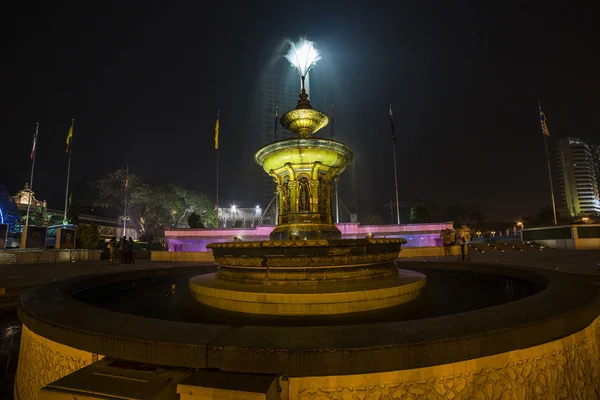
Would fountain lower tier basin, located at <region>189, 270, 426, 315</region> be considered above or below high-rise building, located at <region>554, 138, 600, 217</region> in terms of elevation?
below

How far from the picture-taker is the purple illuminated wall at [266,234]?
32719 millimetres

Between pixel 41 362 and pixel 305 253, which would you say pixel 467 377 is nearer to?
pixel 305 253

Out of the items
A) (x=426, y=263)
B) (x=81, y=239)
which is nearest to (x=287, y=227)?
(x=426, y=263)

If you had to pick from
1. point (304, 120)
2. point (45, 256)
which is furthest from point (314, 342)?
point (45, 256)

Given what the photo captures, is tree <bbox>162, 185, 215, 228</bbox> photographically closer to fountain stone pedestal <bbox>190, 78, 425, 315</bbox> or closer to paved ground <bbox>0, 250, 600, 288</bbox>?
paved ground <bbox>0, 250, 600, 288</bbox>

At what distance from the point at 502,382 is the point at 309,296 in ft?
8.78

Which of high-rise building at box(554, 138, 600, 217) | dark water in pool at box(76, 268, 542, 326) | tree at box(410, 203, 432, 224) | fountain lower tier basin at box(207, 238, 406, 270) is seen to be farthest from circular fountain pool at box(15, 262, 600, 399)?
high-rise building at box(554, 138, 600, 217)

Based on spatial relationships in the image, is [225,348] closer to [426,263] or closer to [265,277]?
[265,277]

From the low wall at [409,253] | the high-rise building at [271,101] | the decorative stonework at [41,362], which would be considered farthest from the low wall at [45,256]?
the high-rise building at [271,101]

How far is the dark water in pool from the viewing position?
4516 millimetres

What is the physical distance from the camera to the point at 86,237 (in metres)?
28.5

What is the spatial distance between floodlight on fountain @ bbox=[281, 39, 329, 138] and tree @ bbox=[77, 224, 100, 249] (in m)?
27.5

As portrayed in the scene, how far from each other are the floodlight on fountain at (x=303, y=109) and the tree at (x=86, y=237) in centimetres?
2754

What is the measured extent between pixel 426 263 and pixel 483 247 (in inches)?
981
